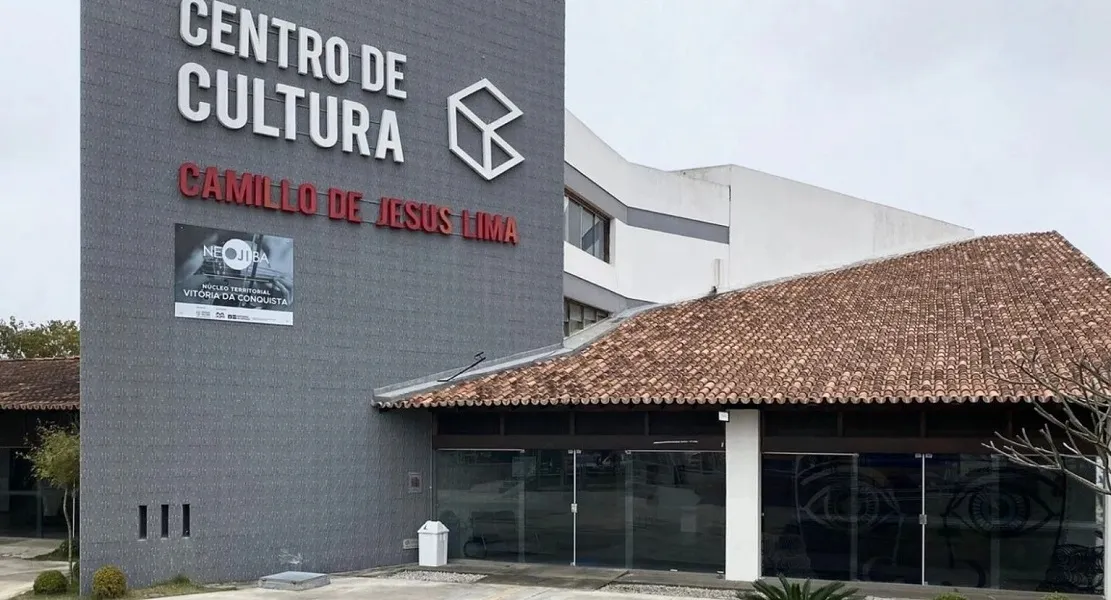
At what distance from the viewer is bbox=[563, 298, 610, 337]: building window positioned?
86.3 ft

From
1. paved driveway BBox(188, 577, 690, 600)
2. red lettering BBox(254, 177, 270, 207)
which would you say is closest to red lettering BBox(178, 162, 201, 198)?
red lettering BBox(254, 177, 270, 207)

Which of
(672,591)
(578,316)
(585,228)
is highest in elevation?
(585,228)

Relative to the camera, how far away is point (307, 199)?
20.8 meters

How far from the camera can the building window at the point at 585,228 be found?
86.3 ft

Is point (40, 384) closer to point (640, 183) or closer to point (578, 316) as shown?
point (578, 316)

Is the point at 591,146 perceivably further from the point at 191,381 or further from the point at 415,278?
the point at 191,381

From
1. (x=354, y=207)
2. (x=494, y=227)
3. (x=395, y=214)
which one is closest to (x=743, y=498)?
(x=494, y=227)

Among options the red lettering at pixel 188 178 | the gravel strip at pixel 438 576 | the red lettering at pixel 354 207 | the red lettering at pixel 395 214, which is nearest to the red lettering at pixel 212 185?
the red lettering at pixel 188 178

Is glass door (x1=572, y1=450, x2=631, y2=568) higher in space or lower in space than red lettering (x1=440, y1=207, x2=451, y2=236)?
lower

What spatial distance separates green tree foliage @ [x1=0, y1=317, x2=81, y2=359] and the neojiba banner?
37033mm

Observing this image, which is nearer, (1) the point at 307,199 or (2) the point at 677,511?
(1) the point at 307,199

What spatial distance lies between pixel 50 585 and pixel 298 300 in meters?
6.53

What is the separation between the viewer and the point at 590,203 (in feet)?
89.2

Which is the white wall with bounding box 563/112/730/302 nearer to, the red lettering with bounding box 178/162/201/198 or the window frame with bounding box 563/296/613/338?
the window frame with bounding box 563/296/613/338
